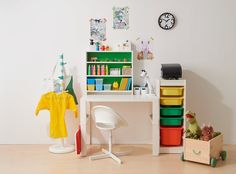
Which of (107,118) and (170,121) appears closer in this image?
(107,118)

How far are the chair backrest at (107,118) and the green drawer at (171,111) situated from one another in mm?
586

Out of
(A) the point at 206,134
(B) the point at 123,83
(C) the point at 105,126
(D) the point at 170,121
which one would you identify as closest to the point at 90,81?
(B) the point at 123,83

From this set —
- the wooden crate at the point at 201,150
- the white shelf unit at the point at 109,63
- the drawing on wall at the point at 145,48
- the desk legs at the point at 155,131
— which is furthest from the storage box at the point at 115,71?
the wooden crate at the point at 201,150

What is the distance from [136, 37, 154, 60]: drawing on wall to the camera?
14.4ft

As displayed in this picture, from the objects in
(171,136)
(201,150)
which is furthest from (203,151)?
(171,136)

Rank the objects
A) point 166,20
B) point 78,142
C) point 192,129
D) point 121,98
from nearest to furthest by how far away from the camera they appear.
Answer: point 192,129 < point 78,142 < point 121,98 < point 166,20

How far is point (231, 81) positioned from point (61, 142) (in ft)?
7.76

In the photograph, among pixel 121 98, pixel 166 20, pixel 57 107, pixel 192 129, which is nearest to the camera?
pixel 192 129

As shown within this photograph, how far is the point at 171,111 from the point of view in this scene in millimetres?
4062

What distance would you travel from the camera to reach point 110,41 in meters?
4.39

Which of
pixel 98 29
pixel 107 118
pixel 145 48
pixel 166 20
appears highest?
pixel 166 20

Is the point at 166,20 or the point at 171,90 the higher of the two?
the point at 166,20

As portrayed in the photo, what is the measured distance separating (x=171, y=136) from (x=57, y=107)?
145cm

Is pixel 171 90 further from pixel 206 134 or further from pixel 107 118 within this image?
pixel 107 118
